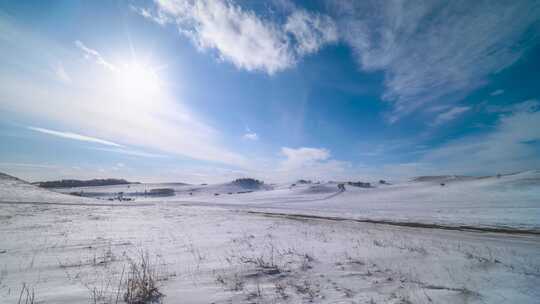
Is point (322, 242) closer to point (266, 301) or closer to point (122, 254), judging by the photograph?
point (266, 301)

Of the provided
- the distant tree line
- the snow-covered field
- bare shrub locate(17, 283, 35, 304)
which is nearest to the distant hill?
the distant tree line

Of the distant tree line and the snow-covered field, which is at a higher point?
the distant tree line

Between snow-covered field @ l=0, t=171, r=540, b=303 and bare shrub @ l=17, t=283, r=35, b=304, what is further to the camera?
snow-covered field @ l=0, t=171, r=540, b=303

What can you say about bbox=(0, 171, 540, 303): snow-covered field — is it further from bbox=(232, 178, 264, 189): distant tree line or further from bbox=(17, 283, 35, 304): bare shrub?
bbox=(232, 178, 264, 189): distant tree line

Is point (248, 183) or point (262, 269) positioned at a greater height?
point (248, 183)

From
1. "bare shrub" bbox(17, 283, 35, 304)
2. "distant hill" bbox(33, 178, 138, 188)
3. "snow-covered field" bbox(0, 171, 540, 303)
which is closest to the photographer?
"bare shrub" bbox(17, 283, 35, 304)

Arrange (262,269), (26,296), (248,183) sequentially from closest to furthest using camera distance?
(26,296), (262,269), (248,183)

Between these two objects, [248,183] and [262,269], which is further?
[248,183]

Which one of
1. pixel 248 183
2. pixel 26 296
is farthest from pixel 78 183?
pixel 26 296

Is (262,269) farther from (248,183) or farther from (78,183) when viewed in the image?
(78,183)

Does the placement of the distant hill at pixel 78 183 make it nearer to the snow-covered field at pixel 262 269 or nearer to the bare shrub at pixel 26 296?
the snow-covered field at pixel 262 269

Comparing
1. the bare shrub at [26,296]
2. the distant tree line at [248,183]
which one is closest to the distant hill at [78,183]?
the distant tree line at [248,183]

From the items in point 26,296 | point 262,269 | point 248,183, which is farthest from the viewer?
point 248,183

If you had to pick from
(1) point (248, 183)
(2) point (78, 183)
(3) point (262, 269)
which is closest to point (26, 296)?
(3) point (262, 269)
